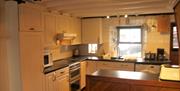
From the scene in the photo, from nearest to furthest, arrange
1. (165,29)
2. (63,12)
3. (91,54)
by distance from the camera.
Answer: (63,12)
(165,29)
(91,54)

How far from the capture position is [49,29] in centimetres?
375

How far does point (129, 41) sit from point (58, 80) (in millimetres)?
2561

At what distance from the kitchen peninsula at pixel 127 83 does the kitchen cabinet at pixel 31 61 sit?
104cm

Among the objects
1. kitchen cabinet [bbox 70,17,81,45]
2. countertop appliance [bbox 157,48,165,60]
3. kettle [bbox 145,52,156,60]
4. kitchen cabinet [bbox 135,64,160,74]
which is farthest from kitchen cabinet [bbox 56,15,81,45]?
countertop appliance [bbox 157,48,165,60]

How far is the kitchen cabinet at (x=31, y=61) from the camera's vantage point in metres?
2.69

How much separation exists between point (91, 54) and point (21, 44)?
3.02 m

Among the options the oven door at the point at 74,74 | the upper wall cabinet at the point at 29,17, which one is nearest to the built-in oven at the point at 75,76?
the oven door at the point at 74,74

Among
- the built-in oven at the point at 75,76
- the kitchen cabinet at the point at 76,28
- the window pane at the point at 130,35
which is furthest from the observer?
the window pane at the point at 130,35

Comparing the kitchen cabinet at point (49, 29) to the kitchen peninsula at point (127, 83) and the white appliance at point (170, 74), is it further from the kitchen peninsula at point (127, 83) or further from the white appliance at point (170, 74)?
the white appliance at point (170, 74)

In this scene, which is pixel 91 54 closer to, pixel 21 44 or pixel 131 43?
pixel 131 43

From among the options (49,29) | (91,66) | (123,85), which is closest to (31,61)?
(49,29)

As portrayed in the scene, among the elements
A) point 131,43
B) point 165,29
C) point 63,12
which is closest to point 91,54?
point 131,43

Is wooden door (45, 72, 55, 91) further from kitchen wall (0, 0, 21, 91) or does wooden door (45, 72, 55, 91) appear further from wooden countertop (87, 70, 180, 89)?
wooden countertop (87, 70, 180, 89)

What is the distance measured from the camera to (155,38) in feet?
15.5
